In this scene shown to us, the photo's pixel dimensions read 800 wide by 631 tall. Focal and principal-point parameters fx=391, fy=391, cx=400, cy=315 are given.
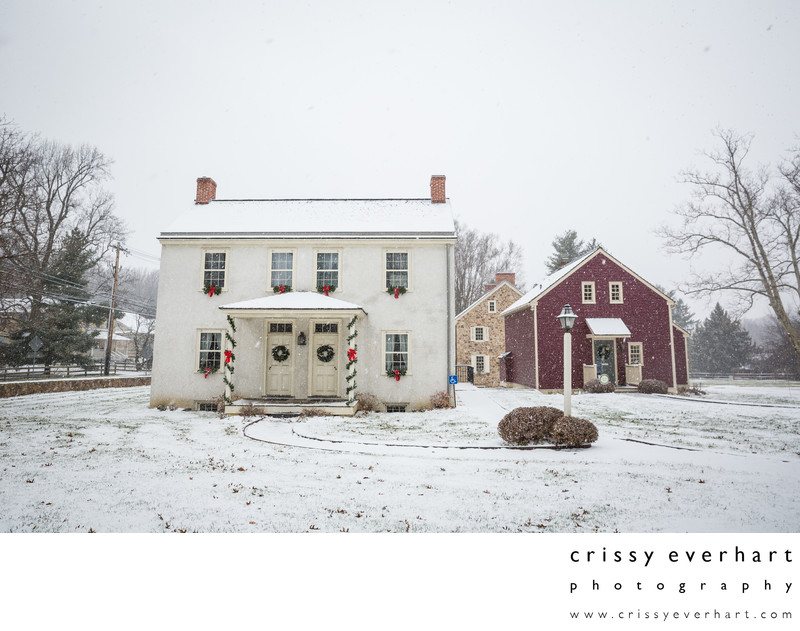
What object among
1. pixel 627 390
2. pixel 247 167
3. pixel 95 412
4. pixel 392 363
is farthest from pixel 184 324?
pixel 627 390

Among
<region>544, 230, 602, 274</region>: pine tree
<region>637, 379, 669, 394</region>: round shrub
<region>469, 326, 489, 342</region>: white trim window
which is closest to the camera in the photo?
<region>637, 379, 669, 394</region>: round shrub

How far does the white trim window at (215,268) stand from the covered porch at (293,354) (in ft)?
2.61

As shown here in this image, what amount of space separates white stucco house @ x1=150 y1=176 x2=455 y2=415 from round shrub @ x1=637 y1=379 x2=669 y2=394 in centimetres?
740

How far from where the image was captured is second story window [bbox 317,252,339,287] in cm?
970

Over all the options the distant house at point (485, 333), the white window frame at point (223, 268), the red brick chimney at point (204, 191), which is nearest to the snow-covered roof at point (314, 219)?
the red brick chimney at point (204, 191)

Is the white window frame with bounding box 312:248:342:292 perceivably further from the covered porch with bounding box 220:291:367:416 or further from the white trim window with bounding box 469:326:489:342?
the white trim window with bounding box 469:326:489:342

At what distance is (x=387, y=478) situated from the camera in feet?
13.4

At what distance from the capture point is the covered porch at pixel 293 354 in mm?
8984

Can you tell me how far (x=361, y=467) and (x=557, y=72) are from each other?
5.12 m

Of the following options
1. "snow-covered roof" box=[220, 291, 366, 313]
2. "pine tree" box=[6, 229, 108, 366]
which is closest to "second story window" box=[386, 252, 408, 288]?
"snow-covered roof" box=[220, 291, 366, 313]

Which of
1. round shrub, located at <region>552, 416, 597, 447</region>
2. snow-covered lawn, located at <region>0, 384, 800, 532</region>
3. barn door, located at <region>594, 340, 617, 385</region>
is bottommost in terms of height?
snow-covered lawn, located at <region>0, 384, 800, 532</region>

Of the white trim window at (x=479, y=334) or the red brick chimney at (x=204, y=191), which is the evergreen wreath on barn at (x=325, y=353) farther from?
the white trim window at (x=479, y=334)
